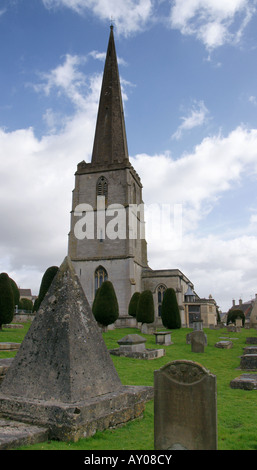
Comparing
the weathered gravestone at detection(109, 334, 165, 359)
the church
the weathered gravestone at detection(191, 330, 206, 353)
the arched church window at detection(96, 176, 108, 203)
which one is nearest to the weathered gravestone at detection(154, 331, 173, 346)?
the weathered gravestone at detection(191, 330, 206, 353)

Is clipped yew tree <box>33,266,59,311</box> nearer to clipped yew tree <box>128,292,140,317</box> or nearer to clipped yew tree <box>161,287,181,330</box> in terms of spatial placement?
clipped yew tree <box>128,292,140,317</box>

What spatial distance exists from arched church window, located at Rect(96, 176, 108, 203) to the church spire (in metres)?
2.14

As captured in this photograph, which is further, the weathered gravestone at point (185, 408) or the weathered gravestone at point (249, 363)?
the weathered gravestone at point (249, 363)

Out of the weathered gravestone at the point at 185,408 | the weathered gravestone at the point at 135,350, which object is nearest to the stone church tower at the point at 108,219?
the weathered gravestone at the point at 135,350

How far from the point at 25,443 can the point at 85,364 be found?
123 cm

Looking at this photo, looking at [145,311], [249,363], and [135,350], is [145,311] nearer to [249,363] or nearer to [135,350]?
[135,350]

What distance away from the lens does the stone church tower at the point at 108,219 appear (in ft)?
116

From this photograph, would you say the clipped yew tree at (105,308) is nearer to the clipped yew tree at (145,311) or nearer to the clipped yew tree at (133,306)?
the clipped yew tree at (145,311)

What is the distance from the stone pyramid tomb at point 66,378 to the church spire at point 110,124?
35017 millimetres

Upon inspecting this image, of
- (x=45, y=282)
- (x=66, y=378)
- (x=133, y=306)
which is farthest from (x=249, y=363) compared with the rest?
(x=133, y=306)

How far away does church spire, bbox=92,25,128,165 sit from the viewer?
40.9 metres

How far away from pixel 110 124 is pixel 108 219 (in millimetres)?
13242

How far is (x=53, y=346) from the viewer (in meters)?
4.60
